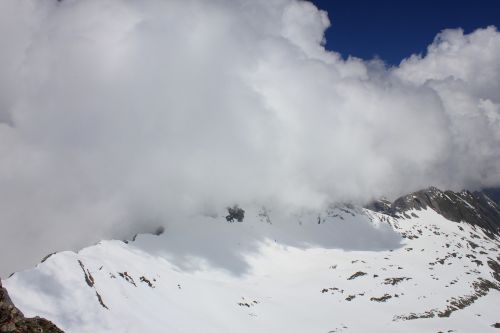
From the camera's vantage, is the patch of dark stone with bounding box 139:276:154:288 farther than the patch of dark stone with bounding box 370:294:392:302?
No

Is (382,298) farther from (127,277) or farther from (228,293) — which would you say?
(127,277)

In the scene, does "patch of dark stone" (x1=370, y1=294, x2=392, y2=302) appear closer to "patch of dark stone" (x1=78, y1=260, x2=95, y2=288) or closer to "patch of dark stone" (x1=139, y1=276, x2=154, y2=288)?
"patch of dark stone" (x1=139, y1=276, x2=154, y2=288)

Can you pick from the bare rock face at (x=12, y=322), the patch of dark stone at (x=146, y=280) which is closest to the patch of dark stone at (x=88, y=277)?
the patch of dark stone at (x=146, y=280)

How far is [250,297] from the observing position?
13712 cm

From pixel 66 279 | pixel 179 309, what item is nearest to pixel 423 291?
pixel 179 309

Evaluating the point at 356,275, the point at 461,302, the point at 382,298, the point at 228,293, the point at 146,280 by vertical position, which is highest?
the point at 356,275

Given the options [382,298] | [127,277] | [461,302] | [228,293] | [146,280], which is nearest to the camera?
[127,277]

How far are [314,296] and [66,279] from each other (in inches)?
3959

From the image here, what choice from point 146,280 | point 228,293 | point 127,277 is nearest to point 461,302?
point 228,293

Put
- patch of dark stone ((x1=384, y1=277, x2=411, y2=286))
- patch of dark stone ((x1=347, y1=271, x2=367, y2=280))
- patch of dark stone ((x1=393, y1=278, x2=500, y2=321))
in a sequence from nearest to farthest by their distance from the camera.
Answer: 1. patch of dark stone ((x1=393, y1=278, x2=500, y2=321))
2. patch of dark stone ((x1=384, y1=277, x2=411, y2=286))
3. patch of dark stone ((x1=347, y1=271, x2=367, y2=280))

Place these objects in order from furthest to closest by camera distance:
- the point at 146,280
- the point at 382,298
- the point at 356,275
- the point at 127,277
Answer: the point at 356,275
the point at 382,298
the point at 146,280
the point at 127,277

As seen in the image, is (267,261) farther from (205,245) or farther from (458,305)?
(458,305)

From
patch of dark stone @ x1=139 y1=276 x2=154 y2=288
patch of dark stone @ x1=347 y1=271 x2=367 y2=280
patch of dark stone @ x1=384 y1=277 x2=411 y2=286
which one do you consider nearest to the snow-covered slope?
patch of dark stone @ x1=139 y1=276 x2=154 y2=288

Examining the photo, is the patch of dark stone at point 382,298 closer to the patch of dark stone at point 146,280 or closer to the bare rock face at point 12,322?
the patch of dark stone at point 146,280
